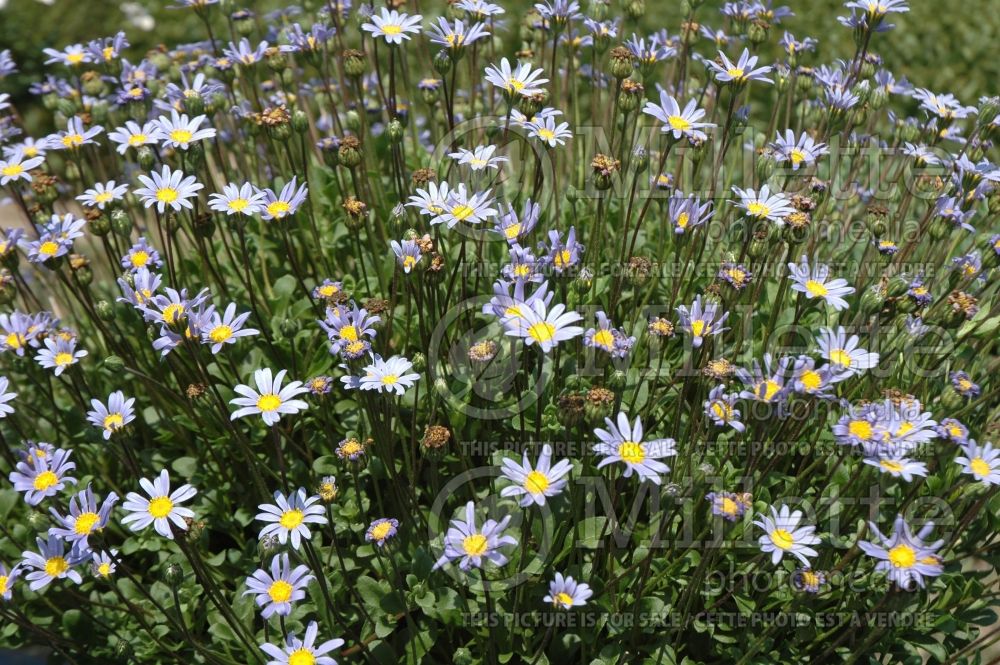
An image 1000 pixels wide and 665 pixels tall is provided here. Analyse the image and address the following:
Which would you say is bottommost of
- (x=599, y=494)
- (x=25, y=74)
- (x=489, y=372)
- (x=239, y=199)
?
(x=25, y=74)

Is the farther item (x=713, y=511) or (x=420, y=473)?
(x=420, y=473)

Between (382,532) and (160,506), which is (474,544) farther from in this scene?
(160,506)

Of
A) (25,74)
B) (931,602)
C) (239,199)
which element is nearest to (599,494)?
(931,602)

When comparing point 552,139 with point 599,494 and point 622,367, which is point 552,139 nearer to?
point 622,367

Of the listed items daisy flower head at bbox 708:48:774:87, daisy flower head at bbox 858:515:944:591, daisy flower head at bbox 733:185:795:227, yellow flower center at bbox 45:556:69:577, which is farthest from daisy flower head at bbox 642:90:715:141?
yellow flower center at bbox 45:556:69:577

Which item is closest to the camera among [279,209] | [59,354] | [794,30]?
[279,209]

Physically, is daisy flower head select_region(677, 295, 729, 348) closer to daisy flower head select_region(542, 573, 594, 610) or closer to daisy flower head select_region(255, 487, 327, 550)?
daisy flower head select_region(542, 573, 594, 610)

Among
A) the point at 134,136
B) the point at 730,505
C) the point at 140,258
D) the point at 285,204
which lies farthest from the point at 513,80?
the point at 730,505
